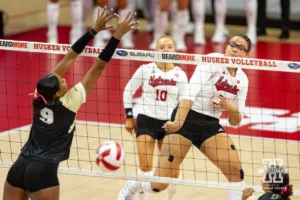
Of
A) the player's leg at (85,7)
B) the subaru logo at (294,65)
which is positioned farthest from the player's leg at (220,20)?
the subaru logo at (294,65)

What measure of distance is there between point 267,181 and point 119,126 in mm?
6316

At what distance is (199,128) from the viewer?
30.4 feet

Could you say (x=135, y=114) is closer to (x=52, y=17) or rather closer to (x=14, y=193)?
(x=52, y=17)

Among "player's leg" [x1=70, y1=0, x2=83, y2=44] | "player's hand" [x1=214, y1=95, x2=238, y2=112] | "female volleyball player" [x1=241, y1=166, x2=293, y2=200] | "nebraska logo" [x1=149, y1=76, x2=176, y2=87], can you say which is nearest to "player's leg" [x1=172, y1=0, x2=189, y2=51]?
"player's leg" [x1=70, y1=0, x2=83, y2=44]

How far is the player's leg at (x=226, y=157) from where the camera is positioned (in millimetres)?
9062

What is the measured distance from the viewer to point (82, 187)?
10781 mm

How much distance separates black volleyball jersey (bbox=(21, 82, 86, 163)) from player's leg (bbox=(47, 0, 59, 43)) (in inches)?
404

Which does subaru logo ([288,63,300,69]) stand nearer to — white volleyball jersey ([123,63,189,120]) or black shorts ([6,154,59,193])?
white volleyball jersey ([123,63,189,120])

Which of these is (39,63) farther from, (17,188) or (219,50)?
(17,188)

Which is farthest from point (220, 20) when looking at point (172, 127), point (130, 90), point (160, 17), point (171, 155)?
point (172, 127)

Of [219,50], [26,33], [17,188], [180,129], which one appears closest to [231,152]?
[180,129]

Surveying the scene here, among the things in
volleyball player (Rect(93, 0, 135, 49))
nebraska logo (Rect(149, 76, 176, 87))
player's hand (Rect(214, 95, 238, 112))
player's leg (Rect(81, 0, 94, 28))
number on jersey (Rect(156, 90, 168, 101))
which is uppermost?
player's leg (Rect(81, 0, 94, 28))

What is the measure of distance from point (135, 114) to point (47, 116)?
5833 mm

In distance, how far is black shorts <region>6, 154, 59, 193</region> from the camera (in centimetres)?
788
